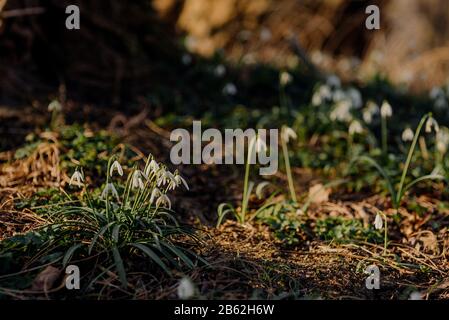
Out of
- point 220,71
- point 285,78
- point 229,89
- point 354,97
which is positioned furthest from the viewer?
point 220,71

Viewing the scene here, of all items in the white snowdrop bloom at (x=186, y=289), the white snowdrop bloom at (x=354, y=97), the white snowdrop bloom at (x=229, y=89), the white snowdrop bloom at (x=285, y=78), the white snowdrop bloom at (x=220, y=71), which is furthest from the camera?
the white snowdrop bloom at (x=220, y=71)

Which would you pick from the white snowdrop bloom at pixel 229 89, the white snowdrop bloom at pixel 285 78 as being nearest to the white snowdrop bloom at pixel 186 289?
the white snowdrop bloom at pixel 285 78

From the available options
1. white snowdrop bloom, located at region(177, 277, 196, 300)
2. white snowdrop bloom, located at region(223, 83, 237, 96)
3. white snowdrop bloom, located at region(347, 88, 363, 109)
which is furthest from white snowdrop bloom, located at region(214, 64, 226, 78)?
white snowdrop bloom, located at region(177, 277, 196, 300)

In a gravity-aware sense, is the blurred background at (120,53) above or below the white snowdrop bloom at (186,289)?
above

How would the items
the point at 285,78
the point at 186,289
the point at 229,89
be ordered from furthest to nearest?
the point at 229,89
the point at 285,78
the point at 186,289

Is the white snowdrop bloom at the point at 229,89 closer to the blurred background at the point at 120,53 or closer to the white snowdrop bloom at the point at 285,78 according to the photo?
the blurred background at the point at 120,53

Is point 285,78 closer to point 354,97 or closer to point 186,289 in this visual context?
point 354,97

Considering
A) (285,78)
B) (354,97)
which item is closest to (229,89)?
(285,78)

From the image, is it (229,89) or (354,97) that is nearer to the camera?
(354,97)

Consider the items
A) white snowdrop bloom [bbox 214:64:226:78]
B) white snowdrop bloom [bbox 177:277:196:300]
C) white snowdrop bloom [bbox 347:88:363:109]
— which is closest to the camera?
white snowdrop bloom [bbox 177:277:196:300]

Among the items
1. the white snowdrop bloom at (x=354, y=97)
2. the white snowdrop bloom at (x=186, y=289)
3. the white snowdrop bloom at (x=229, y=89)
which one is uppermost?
the white snowdrop bloom at (x=229, y=89)

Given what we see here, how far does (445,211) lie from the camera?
11.1 feet

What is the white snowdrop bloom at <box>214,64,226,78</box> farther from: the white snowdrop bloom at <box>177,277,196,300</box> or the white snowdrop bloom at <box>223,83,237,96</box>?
the white snowdrop bloom at <box>177,277,196,300</box>

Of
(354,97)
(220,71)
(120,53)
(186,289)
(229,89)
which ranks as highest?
(120,53)
